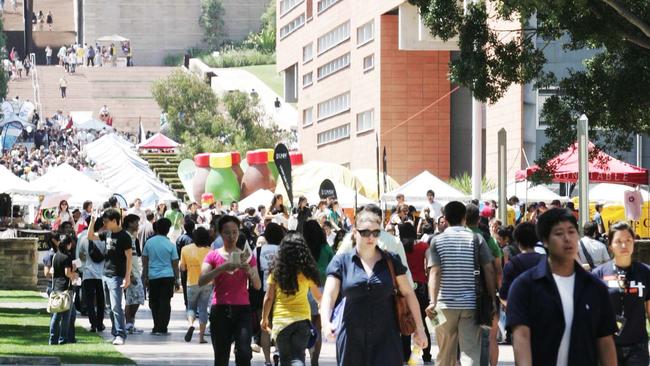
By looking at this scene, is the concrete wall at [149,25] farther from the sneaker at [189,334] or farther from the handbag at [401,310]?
the handbag at [401,310]

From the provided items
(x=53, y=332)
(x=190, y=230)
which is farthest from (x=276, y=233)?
(x=190, y=230)

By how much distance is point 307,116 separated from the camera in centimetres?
9269

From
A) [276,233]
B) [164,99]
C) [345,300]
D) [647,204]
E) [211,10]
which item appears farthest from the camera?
[211,10]

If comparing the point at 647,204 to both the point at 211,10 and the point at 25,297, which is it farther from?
the point at 211,10

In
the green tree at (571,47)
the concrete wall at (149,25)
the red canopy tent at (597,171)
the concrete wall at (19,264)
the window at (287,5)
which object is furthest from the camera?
the concrete wall at (149,25)

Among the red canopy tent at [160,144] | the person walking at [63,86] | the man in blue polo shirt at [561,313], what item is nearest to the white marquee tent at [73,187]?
the man in blue polo shirt at [561,313]

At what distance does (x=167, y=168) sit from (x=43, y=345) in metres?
67.3

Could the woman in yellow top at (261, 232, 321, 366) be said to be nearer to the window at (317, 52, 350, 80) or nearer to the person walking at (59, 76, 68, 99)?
the window at (317, 52, 350, 80)

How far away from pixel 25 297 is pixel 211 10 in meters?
129

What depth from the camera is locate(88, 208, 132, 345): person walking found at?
67.7ft

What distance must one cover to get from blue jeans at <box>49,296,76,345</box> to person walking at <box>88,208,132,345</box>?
1.69 ft

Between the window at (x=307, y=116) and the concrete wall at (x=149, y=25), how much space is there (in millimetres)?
66139

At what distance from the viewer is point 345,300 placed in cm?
1130

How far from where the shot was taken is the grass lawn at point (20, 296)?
3222 centimetres
